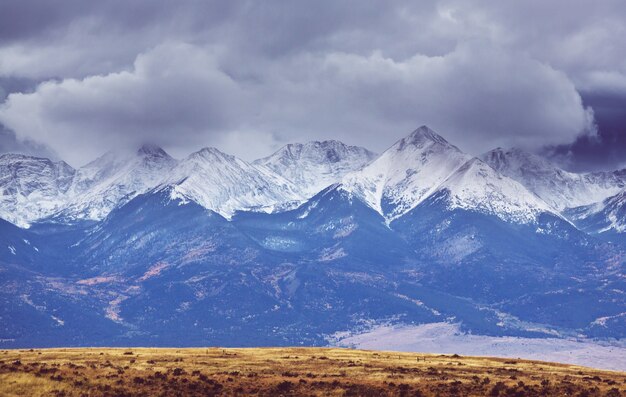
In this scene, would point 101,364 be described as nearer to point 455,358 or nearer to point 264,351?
point 264,351

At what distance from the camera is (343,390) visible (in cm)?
12038

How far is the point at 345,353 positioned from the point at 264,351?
15.1 meters

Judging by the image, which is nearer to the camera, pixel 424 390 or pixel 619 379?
pixel 424 390

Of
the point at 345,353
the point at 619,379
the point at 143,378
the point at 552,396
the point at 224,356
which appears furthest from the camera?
the point at 345,353

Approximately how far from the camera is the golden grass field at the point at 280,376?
4702 inches

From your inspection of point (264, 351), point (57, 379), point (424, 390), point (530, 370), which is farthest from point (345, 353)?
point (57, 379)

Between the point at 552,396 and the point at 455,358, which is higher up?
the point at 455,358

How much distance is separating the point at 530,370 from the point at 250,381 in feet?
154

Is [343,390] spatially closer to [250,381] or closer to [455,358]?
[250,381]

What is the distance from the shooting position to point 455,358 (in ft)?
530

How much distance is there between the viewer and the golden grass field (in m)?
119

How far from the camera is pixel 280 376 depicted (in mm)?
129875

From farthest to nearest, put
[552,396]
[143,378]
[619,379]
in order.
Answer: [619,379] → [143,378] → [552,396]

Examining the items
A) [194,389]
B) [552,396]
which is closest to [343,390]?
[194,389]
